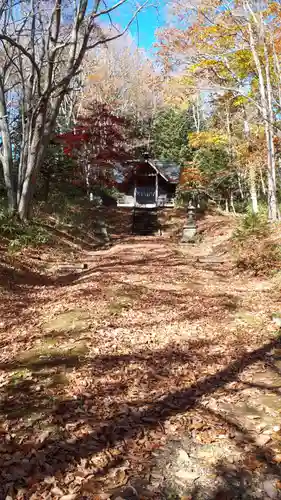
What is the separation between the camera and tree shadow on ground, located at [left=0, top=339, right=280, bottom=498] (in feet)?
8.69

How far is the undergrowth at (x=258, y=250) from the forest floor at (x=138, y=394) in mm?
1759

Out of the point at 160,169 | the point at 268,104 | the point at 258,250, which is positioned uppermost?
the point at 268,104

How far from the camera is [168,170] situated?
30531 millimetres

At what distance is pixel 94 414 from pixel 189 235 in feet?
51.5

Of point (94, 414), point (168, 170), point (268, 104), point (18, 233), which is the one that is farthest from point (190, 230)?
point (94, 414)

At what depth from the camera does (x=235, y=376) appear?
13.8ft

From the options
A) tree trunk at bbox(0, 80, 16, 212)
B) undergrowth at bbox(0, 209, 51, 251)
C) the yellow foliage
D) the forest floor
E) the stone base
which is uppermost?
the yellow foliage

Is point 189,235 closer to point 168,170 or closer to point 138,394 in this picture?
point 168,170

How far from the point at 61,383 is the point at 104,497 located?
1.61 meters

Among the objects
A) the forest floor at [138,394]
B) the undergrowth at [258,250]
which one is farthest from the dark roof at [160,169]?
the forest floor at [138,394]

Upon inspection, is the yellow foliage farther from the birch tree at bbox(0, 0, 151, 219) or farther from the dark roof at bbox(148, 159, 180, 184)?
the birch tree at bbox(0, 0, 151, 219)

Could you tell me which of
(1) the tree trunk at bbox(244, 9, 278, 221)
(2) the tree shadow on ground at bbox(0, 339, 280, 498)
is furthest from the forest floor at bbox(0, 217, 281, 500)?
(1) the tree trunk at bbox(244, 9, 278, 221)

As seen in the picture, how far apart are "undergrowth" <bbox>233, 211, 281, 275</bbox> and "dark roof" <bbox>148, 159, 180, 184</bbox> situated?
17.2 m

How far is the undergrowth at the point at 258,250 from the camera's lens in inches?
368
